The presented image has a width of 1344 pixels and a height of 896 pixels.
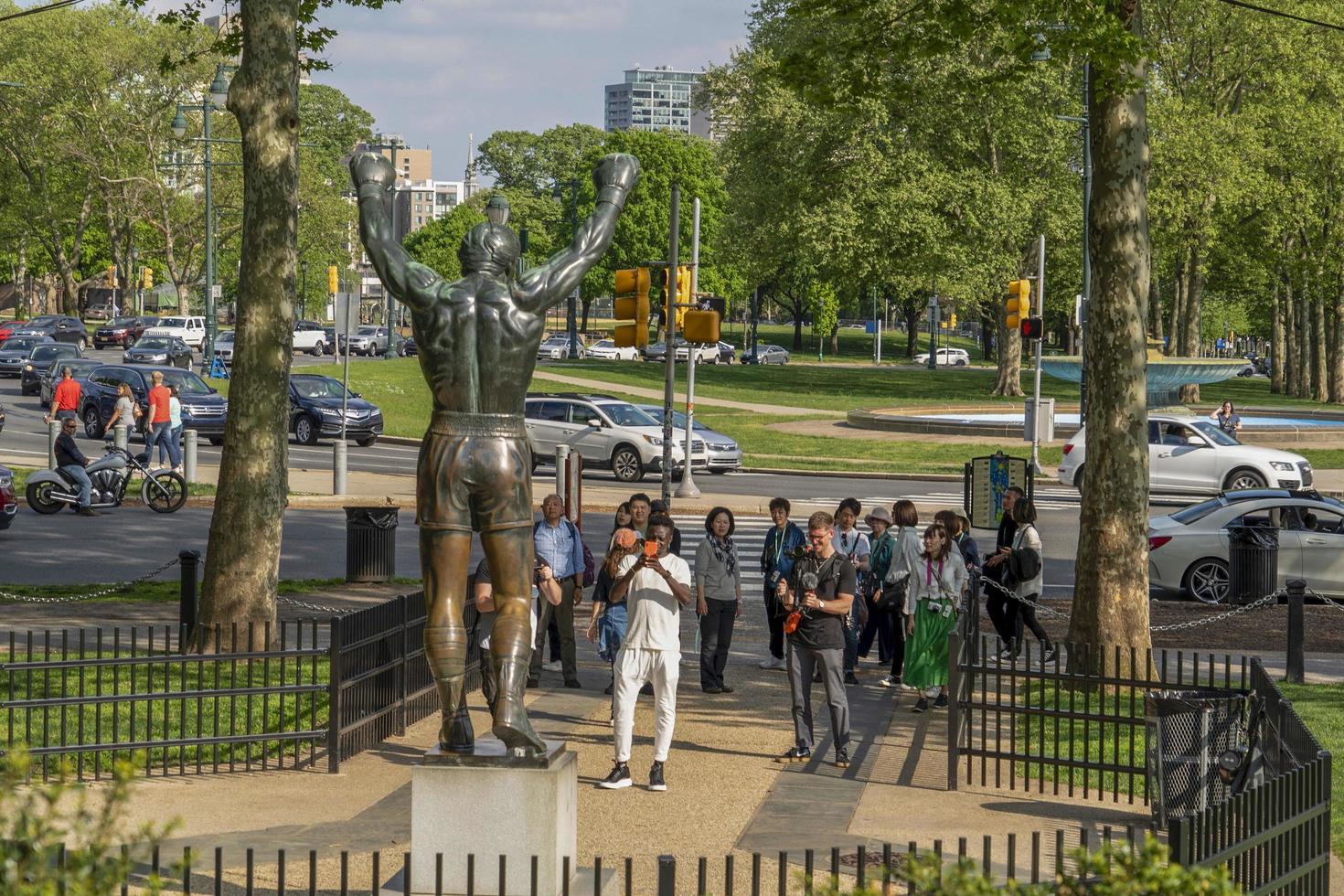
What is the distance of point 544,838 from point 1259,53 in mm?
55815

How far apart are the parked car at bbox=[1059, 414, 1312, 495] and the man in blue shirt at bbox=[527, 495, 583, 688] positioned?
69.2 ft

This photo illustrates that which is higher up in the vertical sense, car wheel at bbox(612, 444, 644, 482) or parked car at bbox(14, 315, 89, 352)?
parked car at bbox(14, 315, 89, 352)

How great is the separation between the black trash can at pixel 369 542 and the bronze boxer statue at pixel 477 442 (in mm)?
11092

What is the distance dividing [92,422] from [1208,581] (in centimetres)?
2843

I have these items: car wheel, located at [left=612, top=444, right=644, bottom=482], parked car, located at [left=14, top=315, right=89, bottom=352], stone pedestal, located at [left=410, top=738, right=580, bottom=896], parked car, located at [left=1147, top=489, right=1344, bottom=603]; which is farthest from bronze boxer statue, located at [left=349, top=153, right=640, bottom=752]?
parked car, located at [left=14, top=315, right=89, bottom=352]

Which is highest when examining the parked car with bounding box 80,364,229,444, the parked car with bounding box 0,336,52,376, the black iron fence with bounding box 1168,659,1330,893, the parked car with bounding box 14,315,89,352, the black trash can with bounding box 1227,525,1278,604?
the parked car with bounding box 14,315,89,352

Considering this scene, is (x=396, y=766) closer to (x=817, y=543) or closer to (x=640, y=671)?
(x=640, y=671)

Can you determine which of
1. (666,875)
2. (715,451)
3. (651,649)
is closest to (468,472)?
(666,875)

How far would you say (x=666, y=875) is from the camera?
18.9ft

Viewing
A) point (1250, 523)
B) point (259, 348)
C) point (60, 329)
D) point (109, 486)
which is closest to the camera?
point (259, 348)

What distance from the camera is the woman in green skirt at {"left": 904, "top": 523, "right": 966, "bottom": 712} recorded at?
44.0 ft

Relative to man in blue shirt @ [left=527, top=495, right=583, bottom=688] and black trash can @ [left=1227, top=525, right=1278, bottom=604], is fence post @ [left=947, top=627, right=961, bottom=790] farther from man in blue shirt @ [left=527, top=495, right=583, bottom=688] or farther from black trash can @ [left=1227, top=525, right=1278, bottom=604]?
black trash can @ [left=1227, top=525, right=1278, bottom=604]

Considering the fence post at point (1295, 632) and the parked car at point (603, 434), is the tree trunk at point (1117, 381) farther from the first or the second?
the parked car at point (603, 434)

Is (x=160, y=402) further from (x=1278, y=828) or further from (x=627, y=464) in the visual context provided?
(x=1278, y=828)
